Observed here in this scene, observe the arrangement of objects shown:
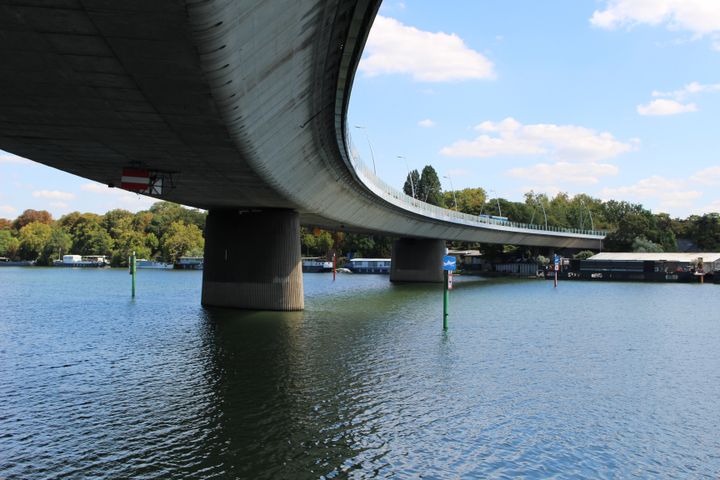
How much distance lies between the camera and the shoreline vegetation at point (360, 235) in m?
129

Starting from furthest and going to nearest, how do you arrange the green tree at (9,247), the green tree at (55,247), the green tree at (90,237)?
the green tree at (9,247) → the green tree at (55,247) → the green tree at (90,237)

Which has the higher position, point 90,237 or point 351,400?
point 90,237

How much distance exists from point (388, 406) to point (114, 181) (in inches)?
690

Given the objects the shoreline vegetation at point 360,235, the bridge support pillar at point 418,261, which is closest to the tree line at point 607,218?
the shoreline vegetation at point 360,235

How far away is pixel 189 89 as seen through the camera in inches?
547

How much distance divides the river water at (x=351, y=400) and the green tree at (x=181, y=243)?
129412 mm

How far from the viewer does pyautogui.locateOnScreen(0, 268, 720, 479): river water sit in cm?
1330

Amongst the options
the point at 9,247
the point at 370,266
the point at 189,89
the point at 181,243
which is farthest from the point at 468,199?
the point at 189,89

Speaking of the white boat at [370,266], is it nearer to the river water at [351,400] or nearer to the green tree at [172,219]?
the green tree at [172,219]

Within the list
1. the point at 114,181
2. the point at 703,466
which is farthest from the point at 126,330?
the point at 703,466

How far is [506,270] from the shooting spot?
129 meters

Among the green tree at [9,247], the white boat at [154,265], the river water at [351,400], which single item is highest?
the green tree at [9,247]

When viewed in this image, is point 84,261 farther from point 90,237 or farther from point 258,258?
point 258,258

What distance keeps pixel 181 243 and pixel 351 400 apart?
154257 millimetres
